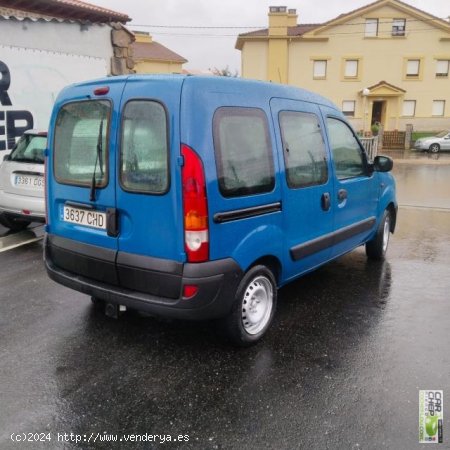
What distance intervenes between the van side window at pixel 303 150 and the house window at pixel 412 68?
34069 mm

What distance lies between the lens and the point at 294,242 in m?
3.73

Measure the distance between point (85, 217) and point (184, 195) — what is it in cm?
97

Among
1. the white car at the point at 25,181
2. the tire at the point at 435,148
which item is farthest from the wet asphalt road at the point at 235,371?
the tire at the point at 435,148

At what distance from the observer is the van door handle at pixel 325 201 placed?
4028mm

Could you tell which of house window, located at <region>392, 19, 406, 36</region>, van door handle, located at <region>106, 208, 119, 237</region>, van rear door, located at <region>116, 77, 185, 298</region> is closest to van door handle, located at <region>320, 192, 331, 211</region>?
van rear door, located at <region>116, 77, 185, 298</region>

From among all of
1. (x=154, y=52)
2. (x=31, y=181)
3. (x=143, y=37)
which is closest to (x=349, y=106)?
(x=154, y=52)

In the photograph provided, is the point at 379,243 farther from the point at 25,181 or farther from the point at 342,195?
the point at 25,181

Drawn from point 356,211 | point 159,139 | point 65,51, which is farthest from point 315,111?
point 65,51

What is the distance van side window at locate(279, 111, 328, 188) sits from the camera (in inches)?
142

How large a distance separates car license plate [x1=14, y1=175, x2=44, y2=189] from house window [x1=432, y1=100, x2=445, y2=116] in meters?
34.4

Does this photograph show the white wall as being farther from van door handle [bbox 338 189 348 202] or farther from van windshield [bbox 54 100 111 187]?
van door handle [bbox 338 189 348 202]

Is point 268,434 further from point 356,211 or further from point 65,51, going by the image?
point 65,51

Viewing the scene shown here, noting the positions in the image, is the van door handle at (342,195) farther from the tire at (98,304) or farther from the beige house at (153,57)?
the beige house at (153,57)

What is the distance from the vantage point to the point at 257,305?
3551mm
